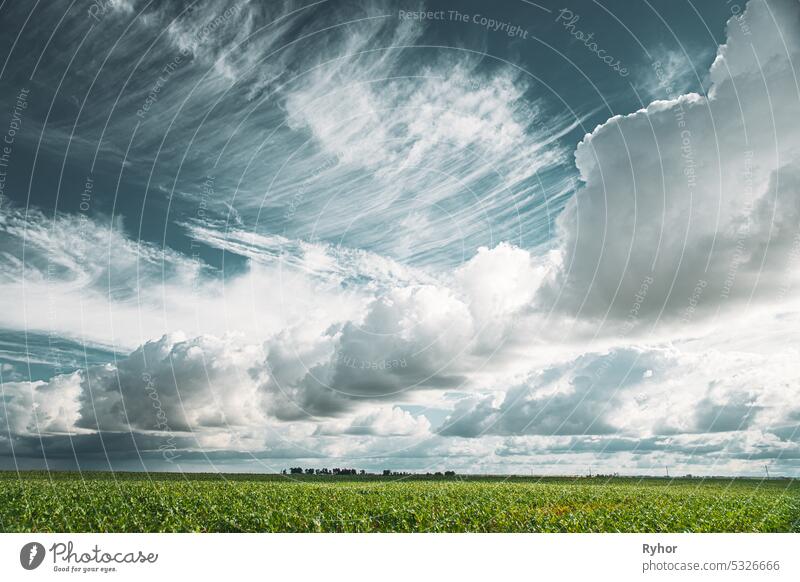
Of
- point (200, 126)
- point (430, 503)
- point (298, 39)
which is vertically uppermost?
point (298, 39)

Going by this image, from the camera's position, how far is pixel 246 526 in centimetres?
2484

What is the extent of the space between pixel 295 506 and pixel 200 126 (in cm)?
2249
